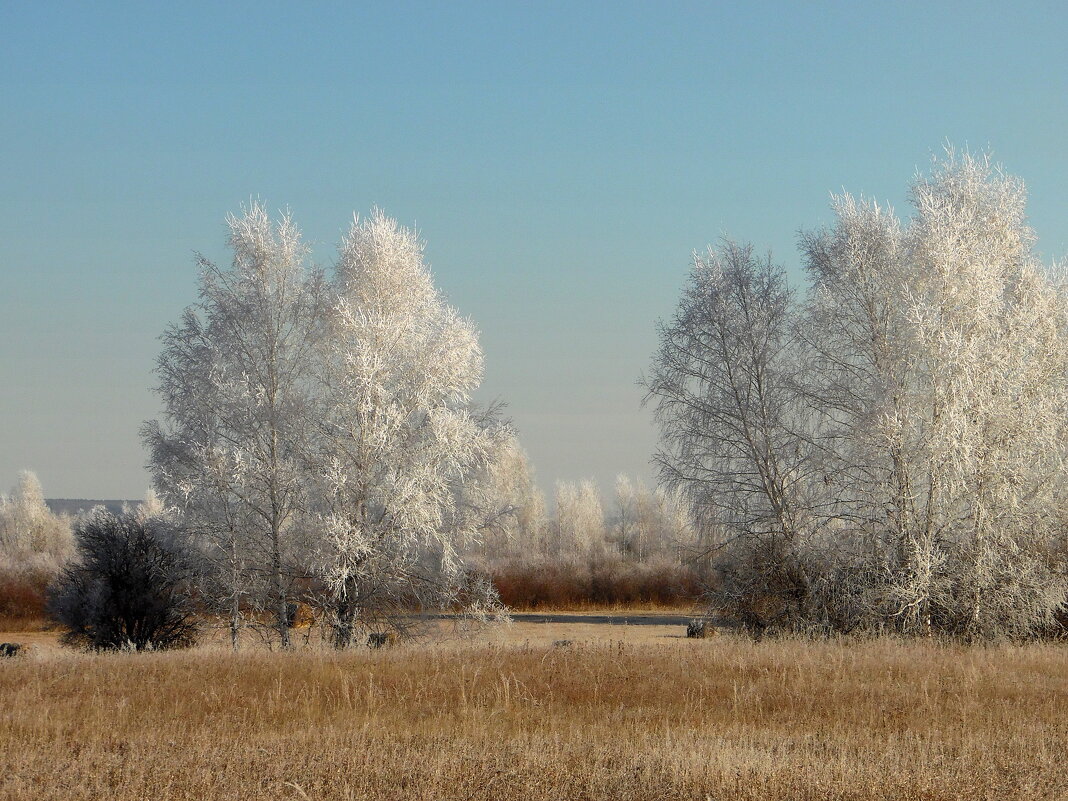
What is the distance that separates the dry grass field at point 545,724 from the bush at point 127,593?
9329mm

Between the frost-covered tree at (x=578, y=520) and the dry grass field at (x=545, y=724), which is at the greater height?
the frost-covered tree at (x=578, y=520)

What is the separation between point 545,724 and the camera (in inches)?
401

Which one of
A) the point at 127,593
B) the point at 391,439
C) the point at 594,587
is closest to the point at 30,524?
the point at 594,587

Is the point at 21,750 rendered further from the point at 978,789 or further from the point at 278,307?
the point at 278,307

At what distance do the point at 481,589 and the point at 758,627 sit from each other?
266 inches

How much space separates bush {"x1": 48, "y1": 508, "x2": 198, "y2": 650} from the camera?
23422 millimetres

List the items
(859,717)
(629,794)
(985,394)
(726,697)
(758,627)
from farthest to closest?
(758,627) → (985,394) → (726,697) → (859,717) → (629,794)

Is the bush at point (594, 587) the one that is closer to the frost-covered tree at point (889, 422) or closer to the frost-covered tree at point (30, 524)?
the frost-covered tree at point (889, 422)

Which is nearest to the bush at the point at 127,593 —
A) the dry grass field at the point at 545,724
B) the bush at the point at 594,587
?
the dry grass field at the point at 545,724

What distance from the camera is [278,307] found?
23828 mm

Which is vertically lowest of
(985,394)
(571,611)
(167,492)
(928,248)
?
(571,611)

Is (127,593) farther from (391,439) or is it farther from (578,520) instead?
(578,520)

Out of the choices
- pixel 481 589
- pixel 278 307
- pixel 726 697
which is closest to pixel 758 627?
pixel 481 589

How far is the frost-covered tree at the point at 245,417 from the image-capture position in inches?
880
